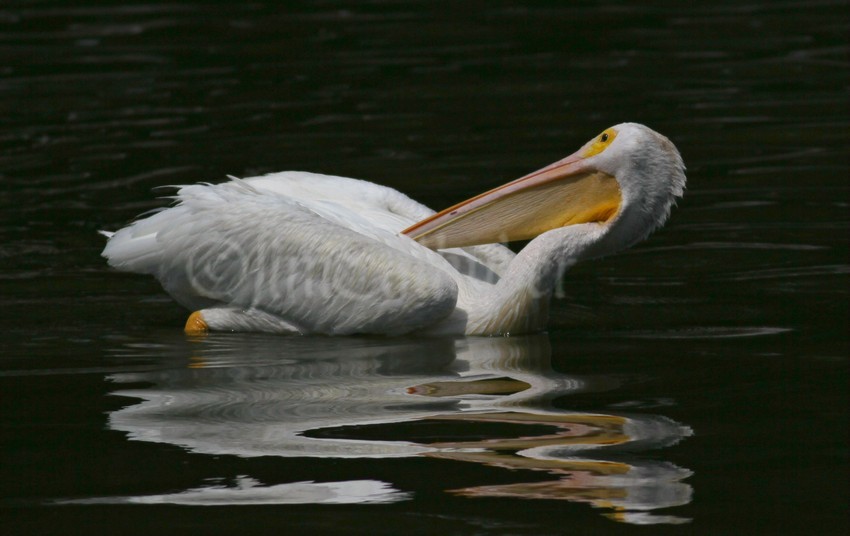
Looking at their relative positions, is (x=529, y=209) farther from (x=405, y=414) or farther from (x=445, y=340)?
(x=405, y=414)

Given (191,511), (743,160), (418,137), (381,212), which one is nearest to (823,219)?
(743,160)

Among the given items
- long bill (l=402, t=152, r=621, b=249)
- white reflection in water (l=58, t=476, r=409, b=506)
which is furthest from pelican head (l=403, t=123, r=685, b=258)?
white reflection in water (l=58, t=476, r=409, b=506)

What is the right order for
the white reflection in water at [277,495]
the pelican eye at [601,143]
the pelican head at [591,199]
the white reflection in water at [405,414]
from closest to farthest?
the white reflection in water at [277,495] < the white reflection in water at [405,414] < the pelican head at [591,199] < the pelican eye at [601,143]

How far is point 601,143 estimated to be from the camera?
675 cm

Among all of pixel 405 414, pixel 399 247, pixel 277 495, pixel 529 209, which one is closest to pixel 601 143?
pixel 529 209

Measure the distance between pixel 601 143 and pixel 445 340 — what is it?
1.05 m

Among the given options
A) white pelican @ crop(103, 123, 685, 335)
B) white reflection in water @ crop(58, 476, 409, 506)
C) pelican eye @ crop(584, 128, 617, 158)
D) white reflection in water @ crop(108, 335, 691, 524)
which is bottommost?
white reflection in water @ crop(58, 476, 409, 506)

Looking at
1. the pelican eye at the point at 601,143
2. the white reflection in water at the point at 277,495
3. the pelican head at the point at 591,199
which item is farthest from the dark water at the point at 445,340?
the pelican eye at the point at 601,143

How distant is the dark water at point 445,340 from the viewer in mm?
4691

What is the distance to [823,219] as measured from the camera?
8.54m

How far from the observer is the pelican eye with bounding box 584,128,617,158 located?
6.71m

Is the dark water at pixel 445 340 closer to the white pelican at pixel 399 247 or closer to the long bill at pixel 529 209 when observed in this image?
the white pelican at pixel 399 247

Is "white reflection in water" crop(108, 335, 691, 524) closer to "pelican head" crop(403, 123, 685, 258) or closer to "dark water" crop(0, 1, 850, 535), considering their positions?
"dark water" crop(0, 1, 850, 535)

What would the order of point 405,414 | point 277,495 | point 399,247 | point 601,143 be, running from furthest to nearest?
point 399,247 → point 601,143 → point 405,414 → point 277,495
